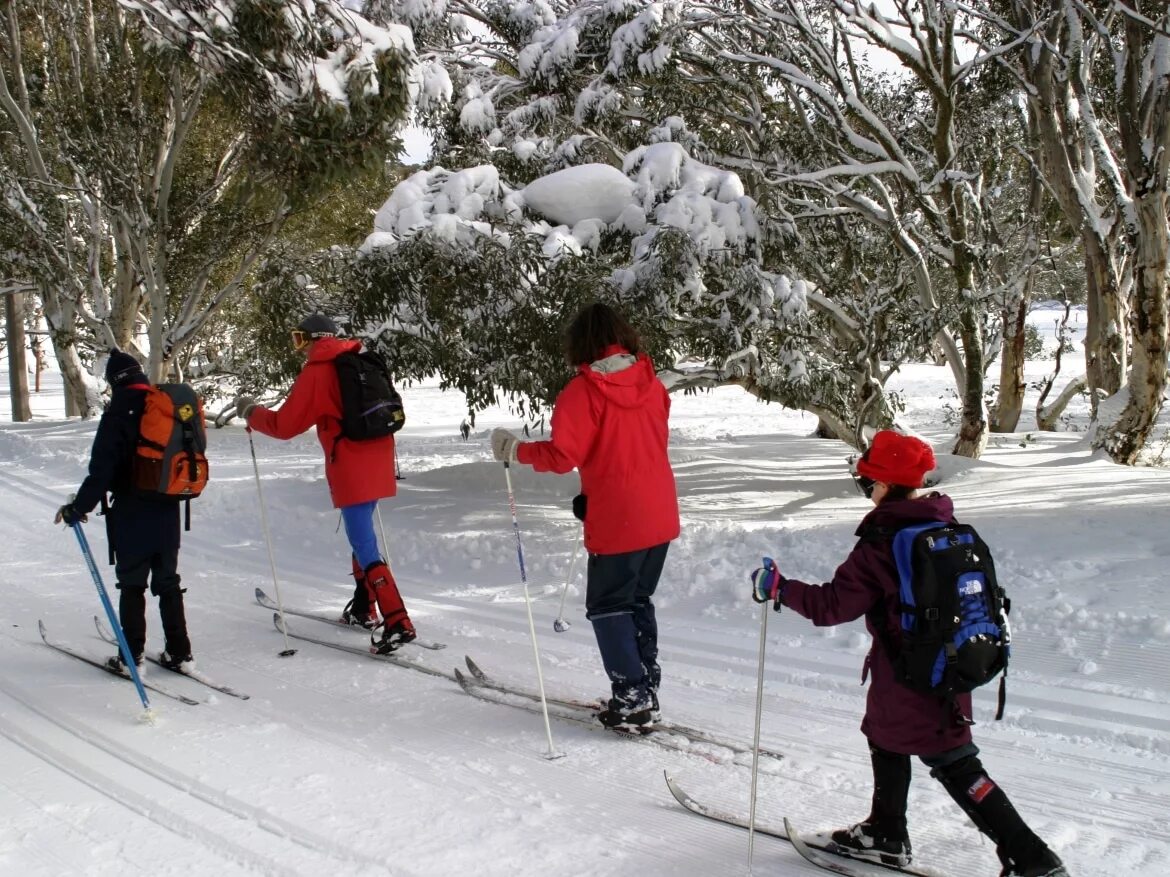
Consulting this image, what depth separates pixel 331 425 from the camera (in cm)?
535

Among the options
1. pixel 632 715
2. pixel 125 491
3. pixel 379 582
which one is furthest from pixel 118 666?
pixel 632 715

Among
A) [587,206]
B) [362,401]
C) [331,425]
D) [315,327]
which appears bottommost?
[331,425]

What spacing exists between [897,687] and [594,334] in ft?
6.19

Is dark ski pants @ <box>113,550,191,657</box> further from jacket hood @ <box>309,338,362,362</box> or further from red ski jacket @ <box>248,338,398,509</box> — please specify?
jacket hood @ <box>309,338,362,362</box>

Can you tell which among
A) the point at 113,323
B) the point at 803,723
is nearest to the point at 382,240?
the point at 803,723

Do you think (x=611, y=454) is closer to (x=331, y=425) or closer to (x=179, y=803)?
(x=331, y=425)

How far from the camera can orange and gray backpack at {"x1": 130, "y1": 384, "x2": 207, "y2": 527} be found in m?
4.76

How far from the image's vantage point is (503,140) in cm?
1094

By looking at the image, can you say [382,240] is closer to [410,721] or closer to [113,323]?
[410,721]

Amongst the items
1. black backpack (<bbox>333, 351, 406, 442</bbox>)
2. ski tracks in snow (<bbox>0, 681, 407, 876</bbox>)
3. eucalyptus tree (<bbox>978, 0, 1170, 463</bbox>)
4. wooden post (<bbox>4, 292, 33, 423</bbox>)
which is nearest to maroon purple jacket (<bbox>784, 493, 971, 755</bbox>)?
ski tracks in snow (<bbox>0, 681, 407, 876</bbox>)

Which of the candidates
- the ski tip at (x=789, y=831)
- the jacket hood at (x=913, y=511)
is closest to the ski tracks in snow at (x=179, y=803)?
the ski tip at (x=789, y=831)

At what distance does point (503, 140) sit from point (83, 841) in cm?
894

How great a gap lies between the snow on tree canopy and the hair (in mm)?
3790

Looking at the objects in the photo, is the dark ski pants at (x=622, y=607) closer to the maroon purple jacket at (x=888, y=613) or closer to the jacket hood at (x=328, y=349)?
the maroon purple jacket at (x=888, y=613)
